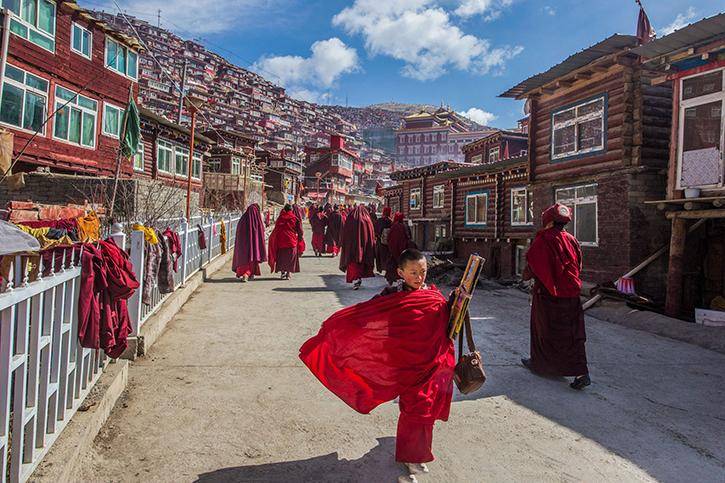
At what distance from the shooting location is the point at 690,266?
403 inches

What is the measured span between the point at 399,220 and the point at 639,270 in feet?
18.5

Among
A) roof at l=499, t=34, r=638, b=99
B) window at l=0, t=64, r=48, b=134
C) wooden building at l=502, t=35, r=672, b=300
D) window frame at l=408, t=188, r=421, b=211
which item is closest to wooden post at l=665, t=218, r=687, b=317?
wooden building at l=502, t=35, r=672, b=300

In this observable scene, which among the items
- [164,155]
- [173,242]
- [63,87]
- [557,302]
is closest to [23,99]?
[63,87]

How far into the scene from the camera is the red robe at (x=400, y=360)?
9.18 ft

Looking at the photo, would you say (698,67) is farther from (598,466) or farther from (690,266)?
(598,466)

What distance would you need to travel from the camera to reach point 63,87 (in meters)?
16.5

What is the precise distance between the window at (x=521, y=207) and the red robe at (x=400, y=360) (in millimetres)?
17951

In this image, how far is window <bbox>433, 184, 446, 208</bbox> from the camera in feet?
90.4

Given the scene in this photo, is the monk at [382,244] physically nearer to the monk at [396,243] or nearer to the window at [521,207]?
the monk at [396,243]

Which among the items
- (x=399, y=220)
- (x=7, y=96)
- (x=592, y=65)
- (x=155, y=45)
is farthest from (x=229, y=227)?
(x=155, y=45)

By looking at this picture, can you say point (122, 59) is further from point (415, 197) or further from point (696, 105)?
point (696, 105)

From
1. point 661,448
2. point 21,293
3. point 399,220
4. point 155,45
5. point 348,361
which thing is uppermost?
point 155,45

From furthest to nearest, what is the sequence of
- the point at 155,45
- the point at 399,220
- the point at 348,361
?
the point at 155,45
the point at 399,220
the point at 348,361

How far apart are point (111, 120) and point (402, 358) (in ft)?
66.7
